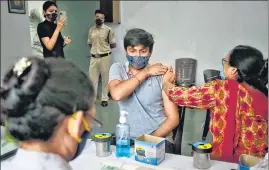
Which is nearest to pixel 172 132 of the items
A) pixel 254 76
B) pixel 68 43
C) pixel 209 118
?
pixel 209 118

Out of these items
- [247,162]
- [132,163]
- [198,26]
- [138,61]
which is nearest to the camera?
[247,162]

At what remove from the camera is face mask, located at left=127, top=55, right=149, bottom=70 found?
1177mm

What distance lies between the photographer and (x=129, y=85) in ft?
3.87

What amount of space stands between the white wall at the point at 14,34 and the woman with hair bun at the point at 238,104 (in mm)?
691

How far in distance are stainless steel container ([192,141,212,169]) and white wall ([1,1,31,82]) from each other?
74cm

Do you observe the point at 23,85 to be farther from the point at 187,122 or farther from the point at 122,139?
the point at 187,122

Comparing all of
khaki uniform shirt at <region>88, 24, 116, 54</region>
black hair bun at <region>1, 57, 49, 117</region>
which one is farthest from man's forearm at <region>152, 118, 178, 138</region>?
black hair bun at <region>1, 57, 49, 117</region>

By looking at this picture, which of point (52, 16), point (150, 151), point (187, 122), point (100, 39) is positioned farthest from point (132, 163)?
point (52, 16)

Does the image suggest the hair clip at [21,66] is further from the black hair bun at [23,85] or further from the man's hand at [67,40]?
the man's hand at [67,40]

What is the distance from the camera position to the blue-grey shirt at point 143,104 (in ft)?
4.04

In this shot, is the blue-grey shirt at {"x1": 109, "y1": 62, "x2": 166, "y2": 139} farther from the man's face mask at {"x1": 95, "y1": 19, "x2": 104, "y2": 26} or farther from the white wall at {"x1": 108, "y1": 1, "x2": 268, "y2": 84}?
the man's face mask at {"x1": 95, "y1": 19, "x2": 104, "y2": 26}

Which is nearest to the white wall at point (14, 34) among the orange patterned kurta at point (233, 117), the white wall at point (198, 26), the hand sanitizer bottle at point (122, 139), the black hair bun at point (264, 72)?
the white wall at point (198, 26)

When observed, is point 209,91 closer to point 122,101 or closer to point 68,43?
point 122,101

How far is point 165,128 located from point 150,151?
31 centimetres
